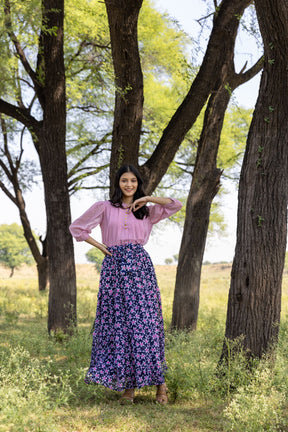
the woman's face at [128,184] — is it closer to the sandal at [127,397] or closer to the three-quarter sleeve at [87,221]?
the three-quarter sleeve at [87,221]

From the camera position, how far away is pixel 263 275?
15.7ft

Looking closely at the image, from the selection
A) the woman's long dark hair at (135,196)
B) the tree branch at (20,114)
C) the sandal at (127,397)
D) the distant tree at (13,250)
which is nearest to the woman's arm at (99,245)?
the woman's long dark hair at (135,196)

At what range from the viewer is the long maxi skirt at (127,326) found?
14.9ft

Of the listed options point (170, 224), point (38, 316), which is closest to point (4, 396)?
point (38, 316)

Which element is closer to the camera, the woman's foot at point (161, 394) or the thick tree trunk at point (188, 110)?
the woman's foot at point (161, 394)

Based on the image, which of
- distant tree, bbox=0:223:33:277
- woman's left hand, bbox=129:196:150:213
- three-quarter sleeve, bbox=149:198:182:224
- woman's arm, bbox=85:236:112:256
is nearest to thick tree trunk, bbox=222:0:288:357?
three-quarter sleeve, bbox=149:198:182:224

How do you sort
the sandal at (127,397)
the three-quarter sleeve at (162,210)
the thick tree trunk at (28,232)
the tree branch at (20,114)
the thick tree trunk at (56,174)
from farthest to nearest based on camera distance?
the thick tree trunk at (28,232), the tree branch at (20,114), the thick tree trunk at (56,174), the three-quarter sleeve at (162,210), the sandal at (127,397)

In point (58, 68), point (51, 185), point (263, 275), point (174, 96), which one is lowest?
point (263, 275)

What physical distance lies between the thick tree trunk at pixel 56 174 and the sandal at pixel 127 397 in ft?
12.3

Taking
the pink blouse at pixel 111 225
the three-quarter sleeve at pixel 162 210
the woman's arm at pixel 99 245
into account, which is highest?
the three-quarter sleeve at pixel 162 210

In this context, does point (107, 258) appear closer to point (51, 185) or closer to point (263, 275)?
point (263, 275)

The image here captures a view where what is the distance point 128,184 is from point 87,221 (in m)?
0.57

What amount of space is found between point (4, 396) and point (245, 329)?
2.47 meters

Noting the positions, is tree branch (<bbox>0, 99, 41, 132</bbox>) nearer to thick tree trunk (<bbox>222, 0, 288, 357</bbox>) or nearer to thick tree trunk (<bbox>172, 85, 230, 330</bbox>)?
thick tree trunk (<bbox>172, 85, 230, 330</bbox>)
